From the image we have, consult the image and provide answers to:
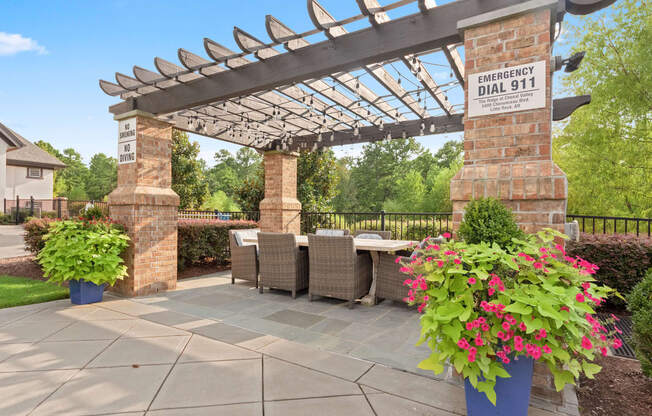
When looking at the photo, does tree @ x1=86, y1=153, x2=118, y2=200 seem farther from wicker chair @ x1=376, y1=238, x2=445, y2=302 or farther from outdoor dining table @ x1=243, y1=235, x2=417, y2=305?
wicker chair @ x1=376, y1=238, x2=445, y2=302

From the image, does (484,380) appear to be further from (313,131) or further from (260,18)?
(313,131)

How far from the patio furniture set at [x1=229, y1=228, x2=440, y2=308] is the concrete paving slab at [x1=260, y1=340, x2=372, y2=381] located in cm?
129

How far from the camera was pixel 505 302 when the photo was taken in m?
1.44

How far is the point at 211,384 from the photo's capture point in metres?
2.05

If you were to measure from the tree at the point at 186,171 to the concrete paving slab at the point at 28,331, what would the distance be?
9.77m

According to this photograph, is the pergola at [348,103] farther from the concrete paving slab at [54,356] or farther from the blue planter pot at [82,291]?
the concrete paving slab at [54,356]

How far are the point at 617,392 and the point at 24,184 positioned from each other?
86.1ft

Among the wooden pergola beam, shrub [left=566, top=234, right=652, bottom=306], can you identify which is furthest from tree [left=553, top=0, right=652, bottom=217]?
the wooden pergola beam

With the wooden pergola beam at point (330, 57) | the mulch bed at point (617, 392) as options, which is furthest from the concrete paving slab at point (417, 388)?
the wooden pergola beam at point (330, 57)

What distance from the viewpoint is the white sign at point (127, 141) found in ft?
14.7

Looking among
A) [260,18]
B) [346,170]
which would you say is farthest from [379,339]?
[346,170]

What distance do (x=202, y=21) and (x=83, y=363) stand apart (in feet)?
15.1

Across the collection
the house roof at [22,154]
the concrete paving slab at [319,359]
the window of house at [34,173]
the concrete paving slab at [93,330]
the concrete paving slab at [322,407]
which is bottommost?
the concrete paving slab at [93,330]

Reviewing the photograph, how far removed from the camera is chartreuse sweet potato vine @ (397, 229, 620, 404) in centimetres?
139
